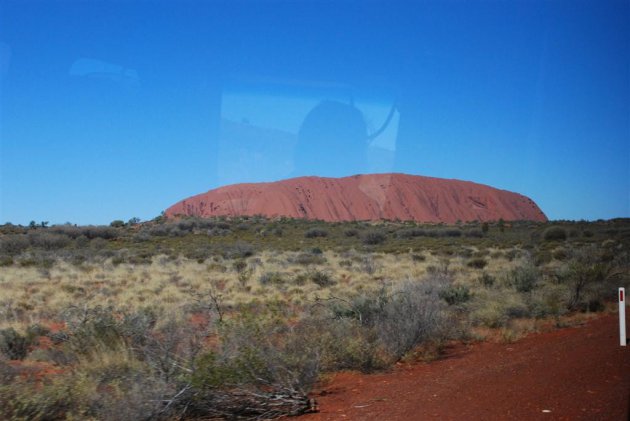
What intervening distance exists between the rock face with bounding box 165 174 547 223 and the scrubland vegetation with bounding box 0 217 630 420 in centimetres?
9099

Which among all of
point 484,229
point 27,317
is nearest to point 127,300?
point 27,317

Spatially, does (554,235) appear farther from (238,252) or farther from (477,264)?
(238,252)

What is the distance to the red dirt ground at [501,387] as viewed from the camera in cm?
601

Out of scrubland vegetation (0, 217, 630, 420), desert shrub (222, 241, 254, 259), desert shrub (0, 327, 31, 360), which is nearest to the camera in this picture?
scrubland vegetation (0, 217, 630, 420)

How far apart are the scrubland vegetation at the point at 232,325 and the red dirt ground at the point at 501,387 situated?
0.51 metres

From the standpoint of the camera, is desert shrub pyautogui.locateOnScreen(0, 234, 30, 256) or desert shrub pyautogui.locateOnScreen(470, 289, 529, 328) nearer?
desert shrub pyautogui.locateOnScreen(470, 289, 529, 328)

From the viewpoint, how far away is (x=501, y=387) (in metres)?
7.02

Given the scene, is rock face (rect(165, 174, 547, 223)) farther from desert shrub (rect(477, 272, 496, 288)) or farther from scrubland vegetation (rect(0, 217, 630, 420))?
desert shrub (rect(477, 272, 496, 288))

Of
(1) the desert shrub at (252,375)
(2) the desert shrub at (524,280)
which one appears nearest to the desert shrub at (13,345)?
(1) the desert shrub at (252,375)

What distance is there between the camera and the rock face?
395ft

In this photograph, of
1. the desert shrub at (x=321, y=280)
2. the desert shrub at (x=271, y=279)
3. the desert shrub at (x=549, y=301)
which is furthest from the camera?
the desert shrub at (x=271, y=279)

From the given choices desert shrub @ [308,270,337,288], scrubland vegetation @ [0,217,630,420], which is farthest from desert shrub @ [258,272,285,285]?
desert shrub @ [308,270,337,288]

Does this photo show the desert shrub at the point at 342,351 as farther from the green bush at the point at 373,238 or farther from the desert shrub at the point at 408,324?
the green bush at the point at 373,238

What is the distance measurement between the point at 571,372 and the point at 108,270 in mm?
24151
